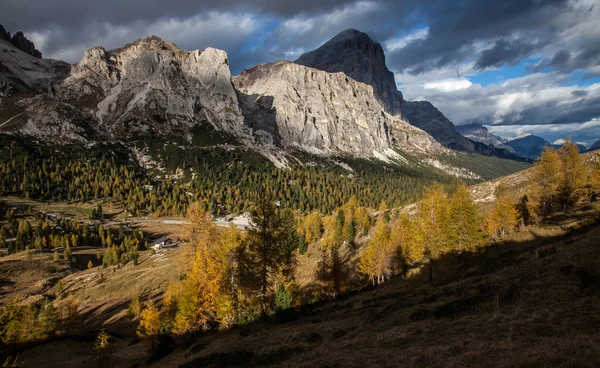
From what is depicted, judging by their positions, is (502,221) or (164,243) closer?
(502,221)

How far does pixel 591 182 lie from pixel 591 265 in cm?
4540

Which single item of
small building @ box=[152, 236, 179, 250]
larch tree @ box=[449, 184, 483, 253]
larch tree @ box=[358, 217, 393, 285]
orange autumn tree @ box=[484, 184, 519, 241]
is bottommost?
small building @ box=[152, 236, 179, 250]

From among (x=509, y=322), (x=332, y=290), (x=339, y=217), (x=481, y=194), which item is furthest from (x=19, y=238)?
(x=481, y=194)

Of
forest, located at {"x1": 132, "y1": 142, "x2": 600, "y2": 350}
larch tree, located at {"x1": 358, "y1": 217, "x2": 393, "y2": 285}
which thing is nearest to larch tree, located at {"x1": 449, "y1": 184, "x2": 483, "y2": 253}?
forest, located at {"x1": 132, "y1": 142, "x2": 600, "y2": 350}

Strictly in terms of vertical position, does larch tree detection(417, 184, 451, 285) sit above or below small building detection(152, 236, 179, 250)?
above

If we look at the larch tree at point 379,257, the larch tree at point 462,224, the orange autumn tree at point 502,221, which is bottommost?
the larch tree at point 379,257

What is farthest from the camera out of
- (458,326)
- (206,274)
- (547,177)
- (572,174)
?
(547,177)

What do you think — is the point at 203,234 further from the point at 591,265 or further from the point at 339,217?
the point at 339,217

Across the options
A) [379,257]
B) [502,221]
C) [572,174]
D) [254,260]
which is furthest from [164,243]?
[572,174]

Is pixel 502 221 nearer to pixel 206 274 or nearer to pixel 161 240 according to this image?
pixel 206 274

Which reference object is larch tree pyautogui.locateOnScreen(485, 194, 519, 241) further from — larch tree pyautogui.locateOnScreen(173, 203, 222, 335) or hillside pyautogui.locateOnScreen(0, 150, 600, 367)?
larch tree pyautogui.locateOnScreen(173, 203, 222, 335)

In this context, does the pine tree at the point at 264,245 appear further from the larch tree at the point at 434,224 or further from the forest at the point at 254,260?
the larch tree at the point at 434,224

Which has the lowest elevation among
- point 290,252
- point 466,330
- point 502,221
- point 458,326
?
point 502,221

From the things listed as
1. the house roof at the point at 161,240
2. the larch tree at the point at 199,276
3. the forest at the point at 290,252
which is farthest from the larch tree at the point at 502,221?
the house roof at the point at 161,240
